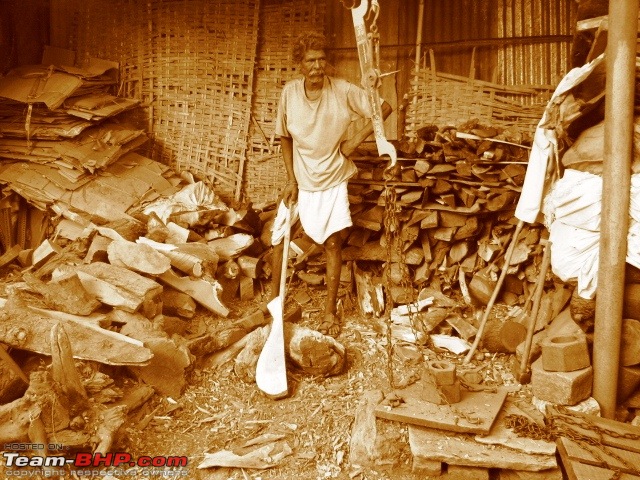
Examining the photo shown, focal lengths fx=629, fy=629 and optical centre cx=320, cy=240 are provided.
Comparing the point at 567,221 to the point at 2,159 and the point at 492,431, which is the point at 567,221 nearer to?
the point at 492,431

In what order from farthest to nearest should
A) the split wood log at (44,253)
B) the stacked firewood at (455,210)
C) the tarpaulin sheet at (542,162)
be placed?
the split wood log at (44,253) → the stacked firewood at (455,210) → the tarpaulin sheet at (542,162)

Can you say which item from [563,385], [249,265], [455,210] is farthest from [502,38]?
[563,385]

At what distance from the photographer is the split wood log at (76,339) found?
4.14 m

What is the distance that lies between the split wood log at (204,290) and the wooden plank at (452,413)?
6.56 feet

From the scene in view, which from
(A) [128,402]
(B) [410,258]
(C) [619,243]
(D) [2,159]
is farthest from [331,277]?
(D) [2,159]

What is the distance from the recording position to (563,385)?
157 inches

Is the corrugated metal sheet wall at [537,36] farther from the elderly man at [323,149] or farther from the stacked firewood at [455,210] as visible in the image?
the elderly man at [323,149]

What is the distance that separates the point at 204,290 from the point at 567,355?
9.73 feet

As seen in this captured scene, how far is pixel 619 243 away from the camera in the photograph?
12.8 ft

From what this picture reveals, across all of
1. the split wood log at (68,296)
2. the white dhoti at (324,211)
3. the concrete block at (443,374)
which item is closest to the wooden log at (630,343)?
the concrete block at (443,374)

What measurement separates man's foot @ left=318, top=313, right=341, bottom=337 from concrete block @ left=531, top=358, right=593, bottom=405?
1.79 m

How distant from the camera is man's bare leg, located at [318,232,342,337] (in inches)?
213

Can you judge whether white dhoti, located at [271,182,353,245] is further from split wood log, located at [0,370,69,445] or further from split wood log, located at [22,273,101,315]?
split wood log, located at [0,370,69,445]

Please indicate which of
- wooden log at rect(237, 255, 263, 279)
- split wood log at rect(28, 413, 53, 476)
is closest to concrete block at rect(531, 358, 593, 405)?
wooden log at rect(237, 255, 263, 279)
